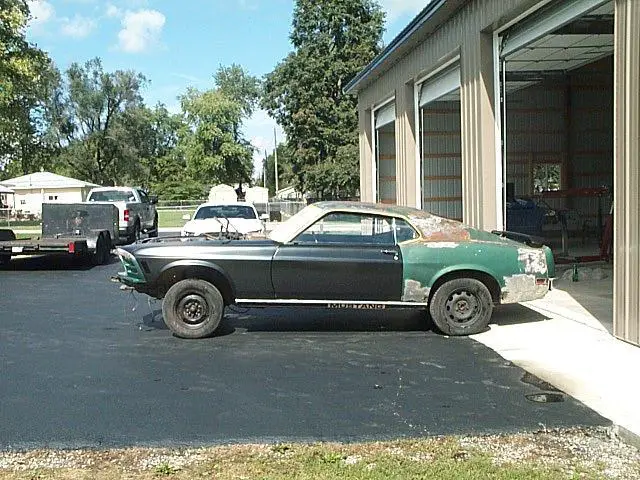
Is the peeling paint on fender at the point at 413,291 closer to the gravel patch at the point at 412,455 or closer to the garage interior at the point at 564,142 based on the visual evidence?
the gravel patch at the point at 412,455

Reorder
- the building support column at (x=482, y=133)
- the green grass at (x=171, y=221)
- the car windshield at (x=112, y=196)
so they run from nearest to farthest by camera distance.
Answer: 1. the building support column at (x=482, y=133)
2. the car windshield at (x=112, y=196)
3. the green grass at (x=171, y=221)

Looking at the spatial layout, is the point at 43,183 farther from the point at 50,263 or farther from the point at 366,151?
the point at 50,263

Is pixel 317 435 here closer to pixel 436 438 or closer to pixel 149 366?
pixel 436 438

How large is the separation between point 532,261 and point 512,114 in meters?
16.5

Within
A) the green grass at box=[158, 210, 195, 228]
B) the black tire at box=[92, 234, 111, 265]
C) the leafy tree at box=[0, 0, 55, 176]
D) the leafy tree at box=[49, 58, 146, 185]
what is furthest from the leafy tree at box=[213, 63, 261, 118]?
the black tire at box=[92, 234, 111, 265]

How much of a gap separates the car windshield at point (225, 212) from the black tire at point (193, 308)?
8.52 metres

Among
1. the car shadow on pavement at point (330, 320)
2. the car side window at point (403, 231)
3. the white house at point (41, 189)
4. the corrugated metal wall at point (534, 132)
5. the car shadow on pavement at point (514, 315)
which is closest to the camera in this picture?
the car side window at point (403, 231)

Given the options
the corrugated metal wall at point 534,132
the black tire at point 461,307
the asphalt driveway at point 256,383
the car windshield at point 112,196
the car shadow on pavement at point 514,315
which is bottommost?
the asphalt driveway at point 256,383

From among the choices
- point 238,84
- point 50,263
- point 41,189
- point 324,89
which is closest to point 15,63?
point 50,263

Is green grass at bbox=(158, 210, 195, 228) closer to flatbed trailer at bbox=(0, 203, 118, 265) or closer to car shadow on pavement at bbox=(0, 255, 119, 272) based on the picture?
car shadow on pavement at bbox=(0, 255, 119, 272)

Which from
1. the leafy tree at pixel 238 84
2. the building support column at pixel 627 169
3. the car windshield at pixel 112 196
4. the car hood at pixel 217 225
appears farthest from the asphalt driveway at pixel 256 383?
the leafy tree at pixel 238 84

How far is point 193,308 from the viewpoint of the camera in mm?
8383

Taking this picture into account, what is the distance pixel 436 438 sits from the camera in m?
5.00

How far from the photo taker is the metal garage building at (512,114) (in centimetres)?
766
